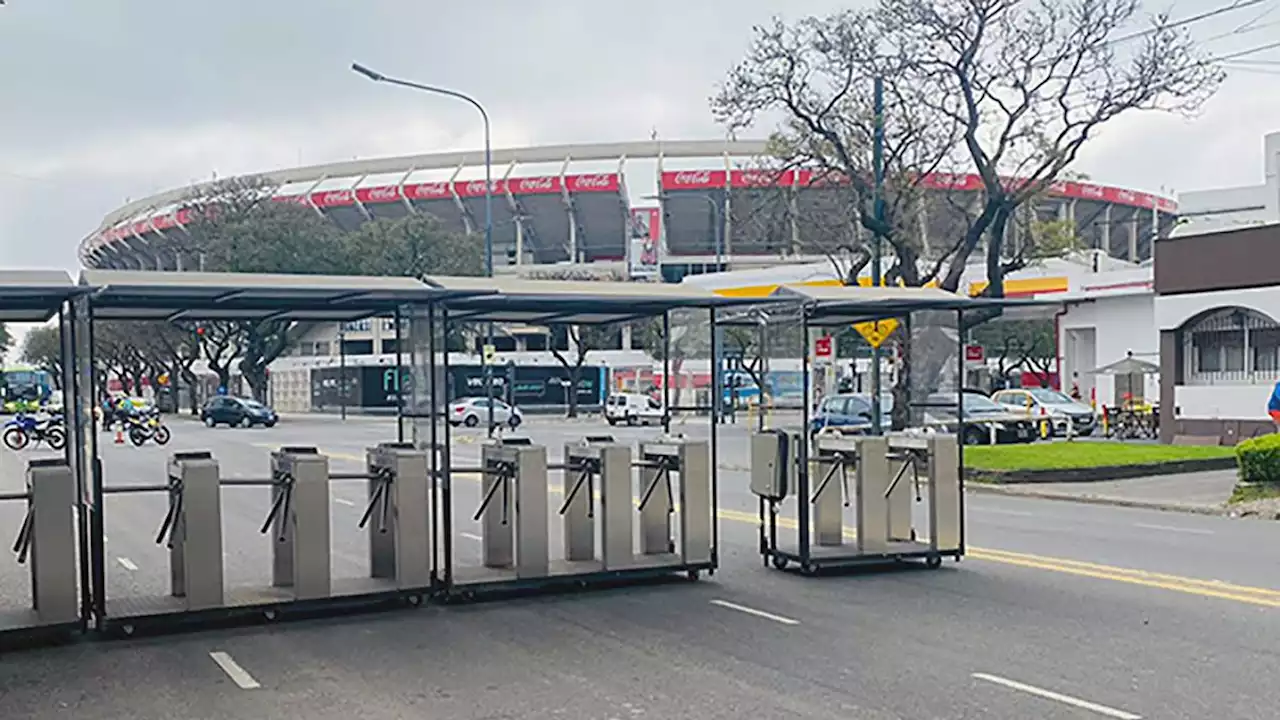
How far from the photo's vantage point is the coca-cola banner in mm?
78188

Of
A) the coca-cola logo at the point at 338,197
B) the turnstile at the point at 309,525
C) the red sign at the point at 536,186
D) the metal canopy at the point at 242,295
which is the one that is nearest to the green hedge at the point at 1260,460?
the metal canopy at the point at 242,295

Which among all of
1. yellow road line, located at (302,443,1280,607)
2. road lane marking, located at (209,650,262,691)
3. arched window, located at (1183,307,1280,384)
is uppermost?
arched window, located at (1183,307,1280,384)

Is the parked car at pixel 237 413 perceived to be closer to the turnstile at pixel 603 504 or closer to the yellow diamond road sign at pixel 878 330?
the yellow diamond road sign at pixel 878 330

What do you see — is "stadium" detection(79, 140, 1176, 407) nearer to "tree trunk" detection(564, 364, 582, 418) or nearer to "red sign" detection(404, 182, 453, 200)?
"red sign" detection(404, 182, 453, 200)

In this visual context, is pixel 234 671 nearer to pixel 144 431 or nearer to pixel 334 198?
pixel 144 431

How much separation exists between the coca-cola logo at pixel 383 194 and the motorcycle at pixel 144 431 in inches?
2168

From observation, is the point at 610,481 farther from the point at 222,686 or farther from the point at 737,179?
the point at 737,179

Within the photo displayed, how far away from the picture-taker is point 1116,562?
44.6 ft

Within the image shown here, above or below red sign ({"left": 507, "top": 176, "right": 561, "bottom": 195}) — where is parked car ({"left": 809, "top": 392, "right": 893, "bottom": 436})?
below

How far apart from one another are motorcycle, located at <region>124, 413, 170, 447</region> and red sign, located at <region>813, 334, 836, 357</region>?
30.0 m

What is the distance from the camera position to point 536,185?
9575cm

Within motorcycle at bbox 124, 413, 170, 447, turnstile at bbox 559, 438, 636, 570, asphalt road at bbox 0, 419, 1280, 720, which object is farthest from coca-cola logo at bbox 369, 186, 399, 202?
turnstile at bbox 559, 438, 636, 570

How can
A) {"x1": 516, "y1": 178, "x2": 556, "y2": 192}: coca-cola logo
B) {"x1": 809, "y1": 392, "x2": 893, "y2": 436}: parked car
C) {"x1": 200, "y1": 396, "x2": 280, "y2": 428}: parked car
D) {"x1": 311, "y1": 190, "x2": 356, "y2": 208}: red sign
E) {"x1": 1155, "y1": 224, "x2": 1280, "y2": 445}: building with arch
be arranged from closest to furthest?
{"x1": 809, "y1": 392, "x2": 893, "y2": 436}: parked car < {"x1": 1155, "y1": 224, "x2": 1280, "y2": 445}: building with arch < {"x1": 200, "y1": 396, "x2": 280, "y2": 428}: parked car < {"x1": 516, "y1": 178, "x2": 556, "y2": 192}: coca-cola logo < {"x1": 311, "y1": 190, "x2": 356, "y2": 208}: red sign

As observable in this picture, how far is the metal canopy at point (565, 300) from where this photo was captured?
11.4 metres
